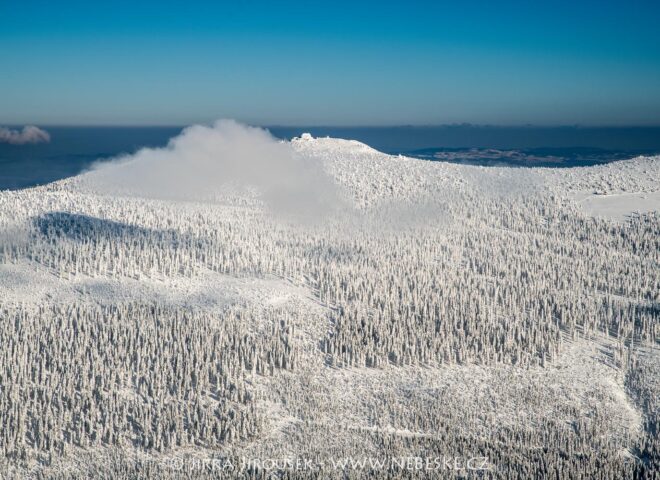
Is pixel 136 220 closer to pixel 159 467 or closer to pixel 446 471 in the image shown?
pixel 159 467

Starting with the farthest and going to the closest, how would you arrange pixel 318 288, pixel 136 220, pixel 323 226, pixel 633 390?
pixel 323 226 → pixel 136 220 → pixel 318 288 → pixel 633 390

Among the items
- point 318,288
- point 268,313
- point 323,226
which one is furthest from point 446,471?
point 323,226

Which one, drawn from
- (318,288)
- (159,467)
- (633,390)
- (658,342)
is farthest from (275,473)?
(658,342)

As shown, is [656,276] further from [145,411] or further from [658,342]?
[145,411]

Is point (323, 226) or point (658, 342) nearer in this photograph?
point (658, 342)

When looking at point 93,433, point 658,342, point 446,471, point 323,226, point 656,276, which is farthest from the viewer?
point 323,226

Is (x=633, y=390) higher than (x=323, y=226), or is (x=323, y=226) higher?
(x=323, y=226)
